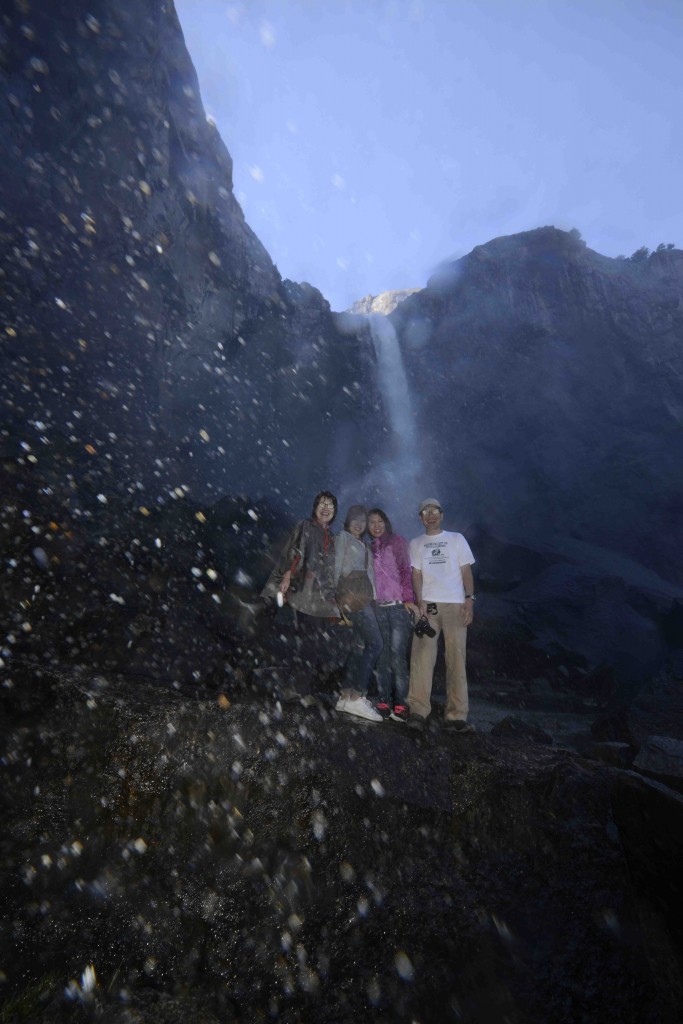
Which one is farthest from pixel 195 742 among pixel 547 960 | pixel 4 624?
pixel 4 624

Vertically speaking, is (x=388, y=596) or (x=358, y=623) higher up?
(x=388, y=596)

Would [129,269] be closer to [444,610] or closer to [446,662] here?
[444,610]

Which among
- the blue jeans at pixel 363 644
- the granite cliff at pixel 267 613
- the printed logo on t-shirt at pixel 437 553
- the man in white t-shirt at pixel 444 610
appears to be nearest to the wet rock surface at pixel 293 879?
the granite cliff at pixel 267 613

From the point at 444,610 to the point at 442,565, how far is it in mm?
364

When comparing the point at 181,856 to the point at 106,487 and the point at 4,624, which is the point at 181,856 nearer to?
the point at 4,624

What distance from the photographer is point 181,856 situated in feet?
7.61

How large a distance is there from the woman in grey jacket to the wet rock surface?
1.59 feet

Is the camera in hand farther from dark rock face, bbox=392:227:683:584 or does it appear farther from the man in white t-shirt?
dark rock face, bbox=392:227:683:584

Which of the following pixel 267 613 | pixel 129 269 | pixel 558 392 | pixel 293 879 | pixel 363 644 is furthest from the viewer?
pixel 558 392

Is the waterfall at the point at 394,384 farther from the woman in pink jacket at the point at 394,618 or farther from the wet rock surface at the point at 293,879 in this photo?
the wet rock surface at the point at 293,879

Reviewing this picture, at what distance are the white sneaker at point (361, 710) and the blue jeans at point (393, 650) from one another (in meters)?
0.46

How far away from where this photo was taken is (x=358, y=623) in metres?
3.87

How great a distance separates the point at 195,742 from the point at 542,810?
85.0 inches

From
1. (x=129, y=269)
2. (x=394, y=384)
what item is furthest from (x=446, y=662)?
(x=394, y=384)
